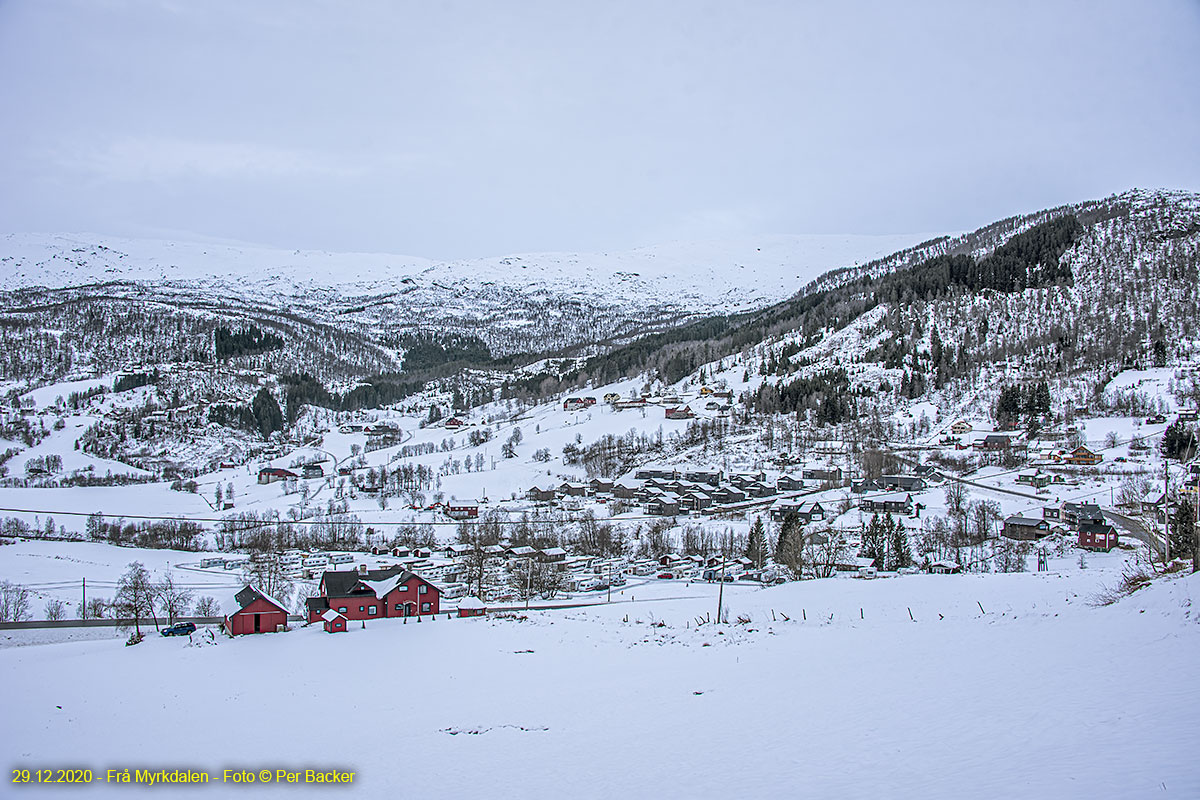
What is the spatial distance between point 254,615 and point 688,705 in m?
18.3

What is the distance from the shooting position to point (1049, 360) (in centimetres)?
9425

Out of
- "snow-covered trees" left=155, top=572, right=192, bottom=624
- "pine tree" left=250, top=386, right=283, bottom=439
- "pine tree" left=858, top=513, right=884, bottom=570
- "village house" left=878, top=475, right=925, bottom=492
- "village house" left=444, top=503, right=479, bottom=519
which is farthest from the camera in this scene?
"pine tree" left=250, top=386, right=283, bottom=439

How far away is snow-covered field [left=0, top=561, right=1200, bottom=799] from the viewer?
8.61 meters

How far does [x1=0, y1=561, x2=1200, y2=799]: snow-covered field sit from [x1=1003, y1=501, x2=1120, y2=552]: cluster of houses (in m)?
17.8

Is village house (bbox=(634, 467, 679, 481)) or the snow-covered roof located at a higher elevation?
village house (bbox=(634, 467, 679, 481))

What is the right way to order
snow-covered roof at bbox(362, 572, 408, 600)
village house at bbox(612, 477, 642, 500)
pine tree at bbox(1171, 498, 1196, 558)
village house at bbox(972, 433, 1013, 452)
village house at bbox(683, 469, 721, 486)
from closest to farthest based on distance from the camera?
pine tree at bbox(1171, 498, 1196, 558), snow-covered roof at bbox(362, 572, 408, 600), village house at bbox(612, 477, 642, 500), village house at bbox(683, 469, 721, 486), village house at bbox(972, 433, 1013, 452)

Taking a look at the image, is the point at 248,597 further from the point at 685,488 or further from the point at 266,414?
the point at 266,414

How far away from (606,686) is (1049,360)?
100079 millimetres

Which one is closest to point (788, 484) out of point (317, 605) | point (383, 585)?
point (383, 585)

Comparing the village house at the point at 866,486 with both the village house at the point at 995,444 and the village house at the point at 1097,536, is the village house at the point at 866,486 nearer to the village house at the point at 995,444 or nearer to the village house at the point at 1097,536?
the village house at the point at 995,444

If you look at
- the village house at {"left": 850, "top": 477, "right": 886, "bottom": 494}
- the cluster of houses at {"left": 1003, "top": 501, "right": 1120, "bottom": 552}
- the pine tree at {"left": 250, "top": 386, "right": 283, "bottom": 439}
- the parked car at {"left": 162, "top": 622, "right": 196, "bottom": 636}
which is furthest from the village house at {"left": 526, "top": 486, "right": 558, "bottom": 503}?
the pine tree at {"left": 250, "top": 386, "right": 283, "bottom": 439}

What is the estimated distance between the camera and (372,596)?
90.8 feet

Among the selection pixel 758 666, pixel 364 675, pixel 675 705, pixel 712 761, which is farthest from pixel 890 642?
pixel 364 675

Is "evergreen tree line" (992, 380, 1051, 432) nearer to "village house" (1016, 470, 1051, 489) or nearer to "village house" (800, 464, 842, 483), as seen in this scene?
"village house" (1016, 470, 1051, 489)
